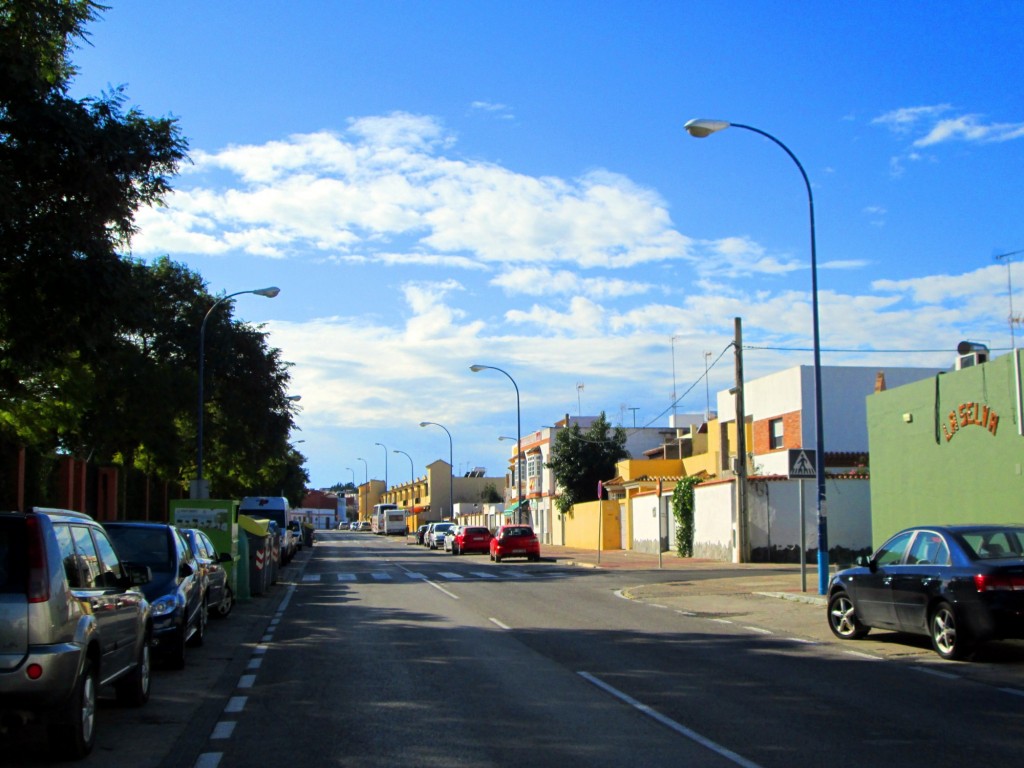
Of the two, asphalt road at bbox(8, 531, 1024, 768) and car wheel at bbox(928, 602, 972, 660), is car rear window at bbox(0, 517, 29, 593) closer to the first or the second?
asphalt road at bbox(8, 531, 1024, 768)

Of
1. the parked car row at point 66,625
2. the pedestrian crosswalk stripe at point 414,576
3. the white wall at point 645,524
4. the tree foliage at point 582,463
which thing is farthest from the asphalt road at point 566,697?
the tree foliage at point 582,463

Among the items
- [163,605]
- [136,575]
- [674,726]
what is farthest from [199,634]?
[674,726]

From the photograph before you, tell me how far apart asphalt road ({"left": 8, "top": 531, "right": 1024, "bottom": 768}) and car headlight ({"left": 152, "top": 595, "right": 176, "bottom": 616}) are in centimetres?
73

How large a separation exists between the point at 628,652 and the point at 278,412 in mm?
34488

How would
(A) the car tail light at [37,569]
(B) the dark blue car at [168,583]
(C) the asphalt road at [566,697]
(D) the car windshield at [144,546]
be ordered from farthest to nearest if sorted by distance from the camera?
(D) the car windshield at [144,546] → (B) the dark blue car at [168,583] → (C) the asphalt road at [566,697] → (A) the car tail light at [37,569]

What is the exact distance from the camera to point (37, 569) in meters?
6.78

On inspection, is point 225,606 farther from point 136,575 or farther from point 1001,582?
point 1001,582

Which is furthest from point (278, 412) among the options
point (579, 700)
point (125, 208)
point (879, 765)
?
point (879, 765)

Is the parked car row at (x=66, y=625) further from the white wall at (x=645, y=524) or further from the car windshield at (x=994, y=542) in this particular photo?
the white wall at (x=645, y=524)

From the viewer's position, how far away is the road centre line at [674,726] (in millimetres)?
7148

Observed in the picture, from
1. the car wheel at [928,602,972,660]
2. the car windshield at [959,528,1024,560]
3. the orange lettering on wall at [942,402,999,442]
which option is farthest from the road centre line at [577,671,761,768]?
the orange lettering on wall at [942,402,999,442]

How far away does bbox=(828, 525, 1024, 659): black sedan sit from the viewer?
36.1 feet

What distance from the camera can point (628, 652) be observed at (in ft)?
42.0

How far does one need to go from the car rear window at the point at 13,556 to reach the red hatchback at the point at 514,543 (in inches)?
1351
